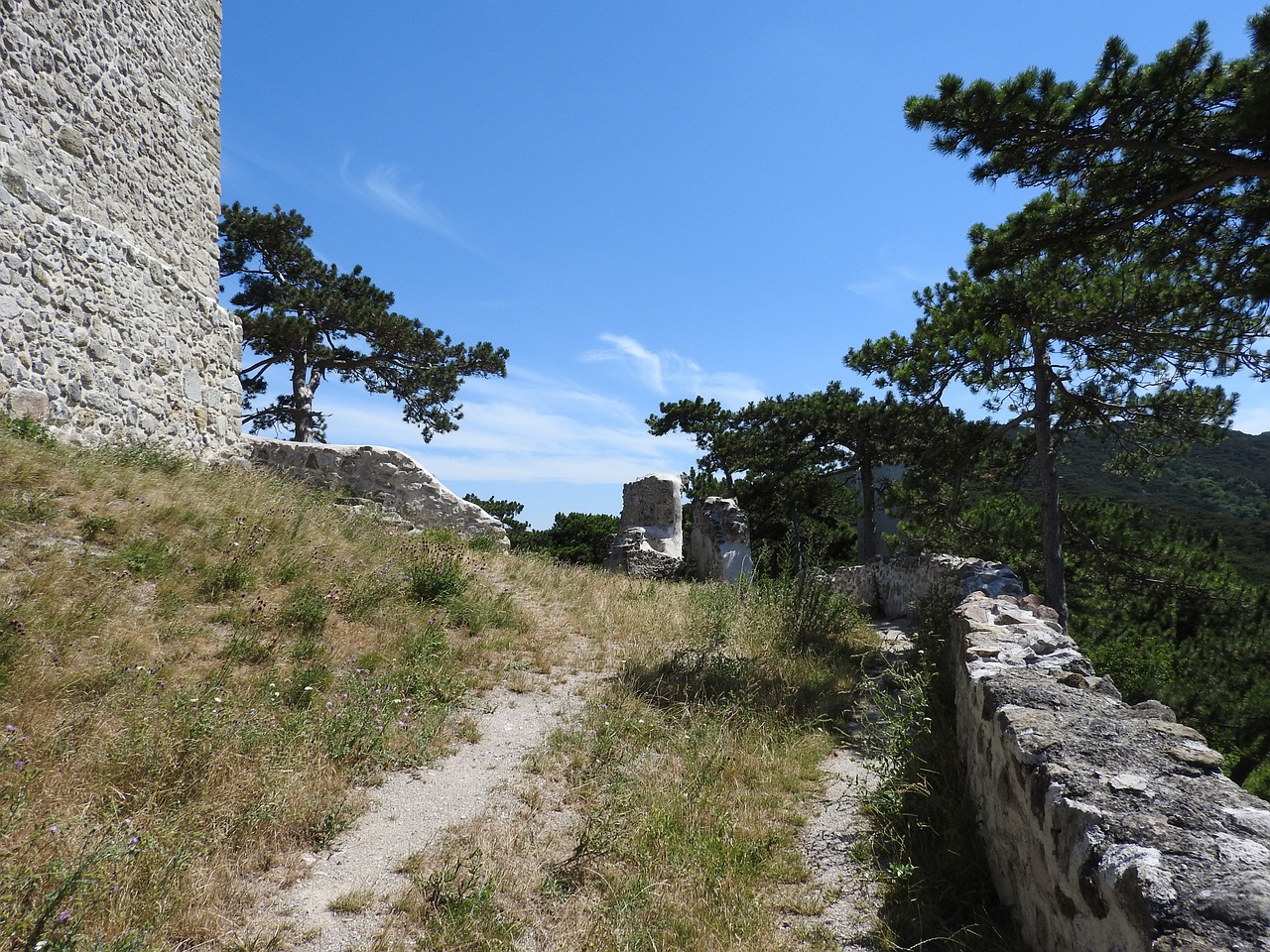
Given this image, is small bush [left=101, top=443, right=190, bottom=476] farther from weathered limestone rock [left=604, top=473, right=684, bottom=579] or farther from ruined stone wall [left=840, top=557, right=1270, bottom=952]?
weathered limestone rock [left=604, top=473, right=684, bottom=579]

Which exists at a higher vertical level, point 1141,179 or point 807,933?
point 1141,179

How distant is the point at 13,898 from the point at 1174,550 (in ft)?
41.3

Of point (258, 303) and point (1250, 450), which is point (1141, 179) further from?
point (1250, 450)

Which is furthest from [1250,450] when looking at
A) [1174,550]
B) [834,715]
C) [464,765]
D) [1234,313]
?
[464,765]

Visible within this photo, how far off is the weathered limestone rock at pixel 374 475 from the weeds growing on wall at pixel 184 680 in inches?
96.4

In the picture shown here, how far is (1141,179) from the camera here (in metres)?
6.37

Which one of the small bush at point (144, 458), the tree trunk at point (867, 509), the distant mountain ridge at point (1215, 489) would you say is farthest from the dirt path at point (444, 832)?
the distant mountain ridge at point (1215, 489)

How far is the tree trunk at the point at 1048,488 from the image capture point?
845 centimetres

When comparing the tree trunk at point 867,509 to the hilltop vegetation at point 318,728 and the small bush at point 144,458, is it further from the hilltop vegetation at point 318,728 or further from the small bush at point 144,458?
Result: the small bush at point 144,458

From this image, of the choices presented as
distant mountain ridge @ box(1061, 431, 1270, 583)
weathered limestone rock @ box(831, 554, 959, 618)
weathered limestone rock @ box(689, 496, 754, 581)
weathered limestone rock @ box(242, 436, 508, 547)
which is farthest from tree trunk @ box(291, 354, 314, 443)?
distant mountain ridge @ box(1061, 431, 1270, 583)

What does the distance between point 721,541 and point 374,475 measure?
6.93 metres

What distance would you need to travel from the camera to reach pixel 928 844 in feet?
11.4

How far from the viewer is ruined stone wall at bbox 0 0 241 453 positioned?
23.0 feet

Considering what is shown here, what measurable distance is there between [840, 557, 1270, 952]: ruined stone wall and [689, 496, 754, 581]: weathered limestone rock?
9731 mm
